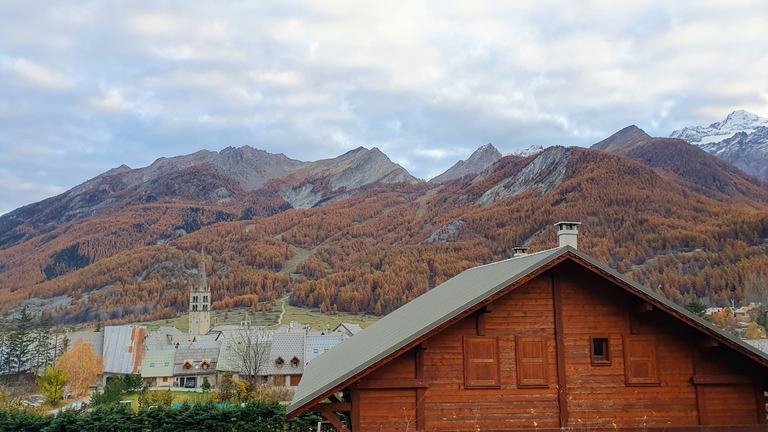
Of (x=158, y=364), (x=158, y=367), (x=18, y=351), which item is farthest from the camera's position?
(x=18, y=351)

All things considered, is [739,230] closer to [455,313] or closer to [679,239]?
[679,239]

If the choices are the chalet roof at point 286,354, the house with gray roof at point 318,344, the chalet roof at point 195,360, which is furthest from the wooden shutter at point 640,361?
the chalet roof at point 195,360

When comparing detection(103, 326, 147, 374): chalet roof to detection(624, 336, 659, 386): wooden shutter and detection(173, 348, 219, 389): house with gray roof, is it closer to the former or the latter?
detection(173, 348, 219, 389): house with gray roof

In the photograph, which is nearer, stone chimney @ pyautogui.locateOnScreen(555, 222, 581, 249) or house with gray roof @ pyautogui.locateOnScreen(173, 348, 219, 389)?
stone chimney @ pyautogui.locateOnScreen(555, 222, 581, 249)

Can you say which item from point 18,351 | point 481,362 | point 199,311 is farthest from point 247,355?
point 199,311

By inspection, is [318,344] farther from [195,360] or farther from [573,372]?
[573,372]

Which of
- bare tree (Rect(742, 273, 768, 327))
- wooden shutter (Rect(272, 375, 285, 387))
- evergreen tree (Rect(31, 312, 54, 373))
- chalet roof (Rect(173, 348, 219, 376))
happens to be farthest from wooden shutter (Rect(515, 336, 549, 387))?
Answer: bare tree (Rect(742, 273, 768, 327))

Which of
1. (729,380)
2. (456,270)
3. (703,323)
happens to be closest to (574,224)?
(703,323)

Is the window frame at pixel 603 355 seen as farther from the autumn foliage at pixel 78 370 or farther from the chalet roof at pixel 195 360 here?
the autumn foliage at pixel 78 370

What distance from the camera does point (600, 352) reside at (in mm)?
12594

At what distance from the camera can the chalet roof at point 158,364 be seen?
219 feet

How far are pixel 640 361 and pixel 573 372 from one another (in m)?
1.50

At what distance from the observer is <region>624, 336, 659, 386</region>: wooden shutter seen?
12.3 metres

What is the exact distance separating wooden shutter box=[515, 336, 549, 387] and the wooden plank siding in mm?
22
